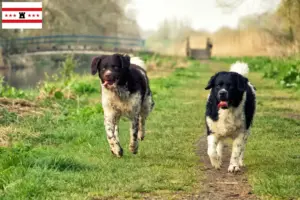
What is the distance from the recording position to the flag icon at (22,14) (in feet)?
47.0

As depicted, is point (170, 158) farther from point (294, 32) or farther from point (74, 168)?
point (294, 32)

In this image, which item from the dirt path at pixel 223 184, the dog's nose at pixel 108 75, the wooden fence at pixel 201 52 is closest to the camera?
the dirt path at pixel 223 184

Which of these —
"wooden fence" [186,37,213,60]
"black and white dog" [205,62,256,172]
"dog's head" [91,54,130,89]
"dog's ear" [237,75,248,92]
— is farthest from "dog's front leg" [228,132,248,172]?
"wooden fence" [186,37,213,60]

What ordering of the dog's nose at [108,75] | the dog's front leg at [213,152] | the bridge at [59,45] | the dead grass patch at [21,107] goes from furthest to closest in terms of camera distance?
the bridge at [59,45] → the dead grass patch at [21,107] → the dog's nose at [108,75] → the dog's front leg at [213,152]

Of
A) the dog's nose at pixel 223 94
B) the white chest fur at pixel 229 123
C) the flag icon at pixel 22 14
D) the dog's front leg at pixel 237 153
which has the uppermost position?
the flag icon at pixel 22 14

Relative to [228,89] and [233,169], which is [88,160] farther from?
[228,89]

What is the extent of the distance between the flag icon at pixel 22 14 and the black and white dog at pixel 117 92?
15.6 ft

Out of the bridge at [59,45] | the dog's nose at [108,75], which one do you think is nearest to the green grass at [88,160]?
the dog's nose at [108,75]

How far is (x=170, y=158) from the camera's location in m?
9.70

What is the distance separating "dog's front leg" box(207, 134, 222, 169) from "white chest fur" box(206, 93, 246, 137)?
86 mm

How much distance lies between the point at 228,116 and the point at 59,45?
5575 cm

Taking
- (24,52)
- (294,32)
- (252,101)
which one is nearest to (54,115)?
(252,101)

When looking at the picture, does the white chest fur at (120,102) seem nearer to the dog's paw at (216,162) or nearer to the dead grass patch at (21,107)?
the dog's paw at (216,162)

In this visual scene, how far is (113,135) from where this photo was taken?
973cm
